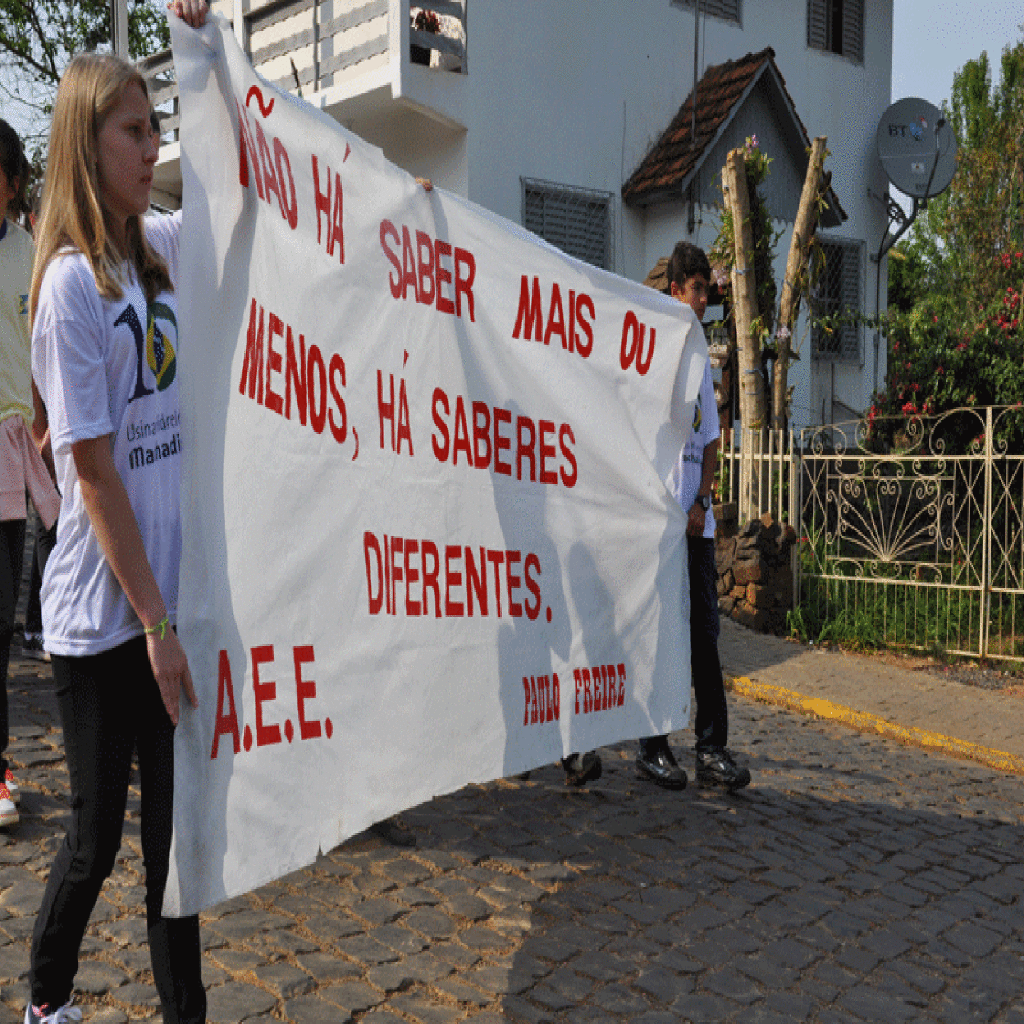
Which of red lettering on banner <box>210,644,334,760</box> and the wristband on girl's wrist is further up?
the wristband on girl's wrist

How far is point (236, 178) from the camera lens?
2.69m

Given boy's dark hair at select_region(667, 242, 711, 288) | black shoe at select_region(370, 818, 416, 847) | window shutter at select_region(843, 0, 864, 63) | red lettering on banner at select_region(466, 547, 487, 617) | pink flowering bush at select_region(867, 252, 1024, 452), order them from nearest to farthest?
1. red lettering on banner at select_region(466, 547, 487, 617)
2. black shoe at select_region(370, 818, 416, 847)
3. boy's dark hair at select_region(667, 242, 711, 288)
4. pink flowering bush at select_region(867, 252, 1024, 452)
5. window shutter at select_region(843, 0, 864, 63)

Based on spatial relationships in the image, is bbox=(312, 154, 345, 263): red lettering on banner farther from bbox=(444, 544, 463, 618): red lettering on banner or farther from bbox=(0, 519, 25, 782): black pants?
bbox=(0, 519, 25, 782): black pants

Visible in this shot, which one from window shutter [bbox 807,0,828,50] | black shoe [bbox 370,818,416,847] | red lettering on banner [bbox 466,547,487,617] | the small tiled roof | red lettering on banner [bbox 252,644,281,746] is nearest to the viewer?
red lettering on banner [bbox 252,644,281,746]

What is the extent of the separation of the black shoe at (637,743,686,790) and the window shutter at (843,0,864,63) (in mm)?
15065

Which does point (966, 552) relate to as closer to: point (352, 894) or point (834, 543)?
point (834, 543)

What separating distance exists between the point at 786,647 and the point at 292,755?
7170mm

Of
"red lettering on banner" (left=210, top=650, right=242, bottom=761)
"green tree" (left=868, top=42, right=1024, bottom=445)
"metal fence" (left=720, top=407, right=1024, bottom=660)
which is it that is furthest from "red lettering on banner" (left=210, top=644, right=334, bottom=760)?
"green tree" (left=868, top=42, right=1024, bottom=445)

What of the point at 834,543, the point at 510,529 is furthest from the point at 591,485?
the point at 834,543

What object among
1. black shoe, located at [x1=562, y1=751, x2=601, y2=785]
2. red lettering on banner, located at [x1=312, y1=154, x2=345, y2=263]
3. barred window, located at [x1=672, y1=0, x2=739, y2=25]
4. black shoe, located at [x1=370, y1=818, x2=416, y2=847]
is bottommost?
black shoe, located at [x1=370, y1=818, x2=416, y2=847]

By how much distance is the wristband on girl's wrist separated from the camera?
2338mm

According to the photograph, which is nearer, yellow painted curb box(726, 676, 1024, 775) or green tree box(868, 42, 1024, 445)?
yellow painted curb box(726, 676, 1024, 775)

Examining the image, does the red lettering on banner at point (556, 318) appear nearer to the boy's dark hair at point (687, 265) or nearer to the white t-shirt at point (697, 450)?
the white t-shirt at point (697, 450)

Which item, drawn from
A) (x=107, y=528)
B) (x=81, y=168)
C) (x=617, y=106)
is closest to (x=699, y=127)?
(x=617, y=106)
